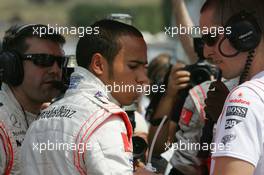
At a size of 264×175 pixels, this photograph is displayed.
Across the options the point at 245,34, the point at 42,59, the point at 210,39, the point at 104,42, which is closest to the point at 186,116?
the point at 42,59

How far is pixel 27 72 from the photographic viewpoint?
290 centimetres

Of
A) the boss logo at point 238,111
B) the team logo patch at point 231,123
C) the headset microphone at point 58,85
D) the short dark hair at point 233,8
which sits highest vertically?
the short dark hair at point 233,8

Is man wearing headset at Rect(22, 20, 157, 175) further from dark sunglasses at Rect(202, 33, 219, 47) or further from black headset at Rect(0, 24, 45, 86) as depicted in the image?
black headset at Rect(0, 24, 45, 86)

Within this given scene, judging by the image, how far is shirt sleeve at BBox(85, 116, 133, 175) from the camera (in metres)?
2.11

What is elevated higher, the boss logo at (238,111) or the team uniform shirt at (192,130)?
the boss logo at (238,111)

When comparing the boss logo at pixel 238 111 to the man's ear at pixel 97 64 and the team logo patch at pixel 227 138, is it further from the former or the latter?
the man's ear at pixel 97 64

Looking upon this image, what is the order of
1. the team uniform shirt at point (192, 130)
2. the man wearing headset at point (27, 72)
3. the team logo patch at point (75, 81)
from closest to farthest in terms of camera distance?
1. the team logo patch at point (75, 81)
2. the man wearing headset at point (27, 72)
3. the team uniform shirt at point (192, 130)

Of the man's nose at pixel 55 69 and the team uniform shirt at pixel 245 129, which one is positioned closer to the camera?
the team uniform shirt at pixel 245 129

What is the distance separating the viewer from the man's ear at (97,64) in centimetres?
236

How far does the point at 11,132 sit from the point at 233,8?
1.16 meters

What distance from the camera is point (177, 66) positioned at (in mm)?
4027

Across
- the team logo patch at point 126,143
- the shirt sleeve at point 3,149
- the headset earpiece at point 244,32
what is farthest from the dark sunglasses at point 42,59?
the headset earpiece at point 244,32

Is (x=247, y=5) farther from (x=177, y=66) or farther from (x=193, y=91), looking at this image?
(x=177, y=66)

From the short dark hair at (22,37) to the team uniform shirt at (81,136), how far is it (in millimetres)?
665
